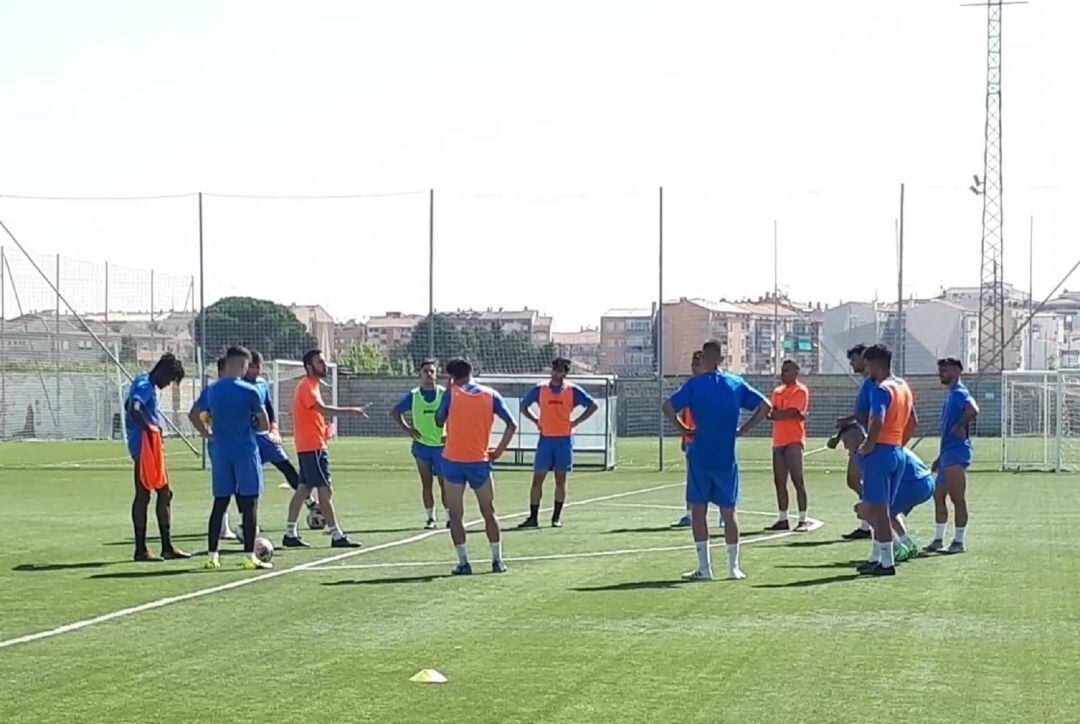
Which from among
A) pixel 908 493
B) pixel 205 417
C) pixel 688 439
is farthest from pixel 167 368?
pixel 908 493

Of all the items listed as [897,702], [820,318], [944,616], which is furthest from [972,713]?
[820,318]

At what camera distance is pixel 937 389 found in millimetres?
43312

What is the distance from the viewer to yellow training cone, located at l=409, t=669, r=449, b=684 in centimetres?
946

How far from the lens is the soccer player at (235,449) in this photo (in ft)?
51.2

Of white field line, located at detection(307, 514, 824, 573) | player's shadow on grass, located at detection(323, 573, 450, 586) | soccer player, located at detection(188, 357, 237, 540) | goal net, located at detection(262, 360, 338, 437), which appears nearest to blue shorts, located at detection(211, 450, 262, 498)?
soccer player, located at detection(188, 357, 237, 540)

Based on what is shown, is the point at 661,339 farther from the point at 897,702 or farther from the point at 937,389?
the point at 897,702

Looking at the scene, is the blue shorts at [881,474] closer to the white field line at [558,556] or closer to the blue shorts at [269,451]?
the white field line at [558,556]

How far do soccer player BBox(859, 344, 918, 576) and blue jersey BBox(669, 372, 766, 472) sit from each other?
1145mm

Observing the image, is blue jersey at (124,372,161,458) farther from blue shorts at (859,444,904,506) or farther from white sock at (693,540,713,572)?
blue shorts at (859,444,904,506)

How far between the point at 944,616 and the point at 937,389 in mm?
32074

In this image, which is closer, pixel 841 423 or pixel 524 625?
pixel 524 625

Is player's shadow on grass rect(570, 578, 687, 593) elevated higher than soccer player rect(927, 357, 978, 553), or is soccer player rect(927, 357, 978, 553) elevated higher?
soccer player rect(927, 357, 978, 553)

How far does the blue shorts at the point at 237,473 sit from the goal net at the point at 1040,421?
22.3m

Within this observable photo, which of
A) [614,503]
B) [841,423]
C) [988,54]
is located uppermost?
[988,54]
